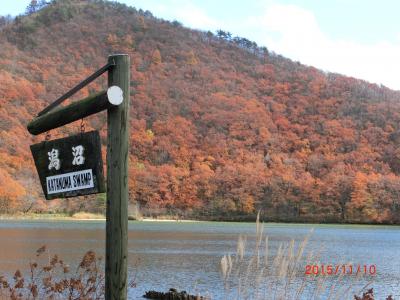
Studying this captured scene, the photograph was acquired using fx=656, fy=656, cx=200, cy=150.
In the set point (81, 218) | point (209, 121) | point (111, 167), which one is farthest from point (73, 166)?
point (209, 121)

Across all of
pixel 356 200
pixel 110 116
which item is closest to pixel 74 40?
pixel 356 200

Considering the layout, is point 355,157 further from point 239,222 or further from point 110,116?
point 110,116

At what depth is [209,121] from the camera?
391ft

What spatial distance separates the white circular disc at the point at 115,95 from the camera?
383 cm

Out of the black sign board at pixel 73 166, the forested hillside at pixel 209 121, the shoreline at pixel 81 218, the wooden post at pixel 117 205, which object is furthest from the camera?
the forested hillside at pixel 209 121

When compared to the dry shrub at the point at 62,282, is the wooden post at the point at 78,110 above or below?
above

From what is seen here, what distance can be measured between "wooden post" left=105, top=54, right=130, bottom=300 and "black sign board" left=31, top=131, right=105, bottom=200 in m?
0.13

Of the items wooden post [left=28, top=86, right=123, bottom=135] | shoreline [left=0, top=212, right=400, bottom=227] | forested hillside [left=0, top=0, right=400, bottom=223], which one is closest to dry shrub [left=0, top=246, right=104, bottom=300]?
wooden post [left=28, top=86, right=123, bottom=135]

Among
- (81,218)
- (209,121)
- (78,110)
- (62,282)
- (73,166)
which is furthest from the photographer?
(209,121)

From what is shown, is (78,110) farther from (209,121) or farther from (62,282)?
(209,121)

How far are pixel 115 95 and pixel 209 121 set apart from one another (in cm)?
11534

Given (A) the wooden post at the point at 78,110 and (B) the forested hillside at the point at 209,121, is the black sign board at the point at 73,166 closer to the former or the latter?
(A) the wooden post at the point at 78,110

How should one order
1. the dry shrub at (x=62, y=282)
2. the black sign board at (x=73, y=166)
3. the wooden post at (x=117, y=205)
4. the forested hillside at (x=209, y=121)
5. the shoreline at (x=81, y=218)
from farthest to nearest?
the forested hillside at (x=209, y=121), the shoreline at (x=81, y=218), the dry shrub at (x=62, y=282), the wooden post at (x=117, y=205), the black sign board at (x=73, y=166)

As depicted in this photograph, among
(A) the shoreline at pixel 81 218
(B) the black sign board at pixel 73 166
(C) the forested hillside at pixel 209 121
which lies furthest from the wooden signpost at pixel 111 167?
(A) the shoreline at pixel 81 218
